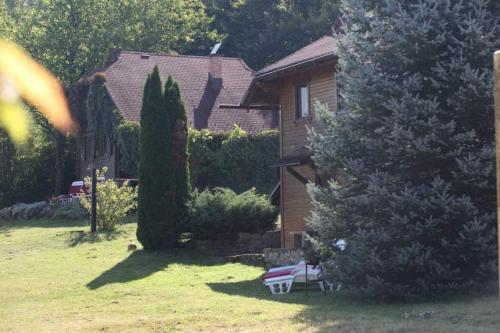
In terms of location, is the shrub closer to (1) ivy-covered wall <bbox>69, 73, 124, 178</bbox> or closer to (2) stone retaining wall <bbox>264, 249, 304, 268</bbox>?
(1) ivy-covered wall <bbox>69, 73, 124, 178</bbox>

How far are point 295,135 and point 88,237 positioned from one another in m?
6.55

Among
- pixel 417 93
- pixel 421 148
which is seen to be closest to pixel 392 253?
pixel 421 148

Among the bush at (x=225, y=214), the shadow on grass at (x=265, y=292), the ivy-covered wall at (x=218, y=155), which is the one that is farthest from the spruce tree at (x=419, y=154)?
the ivy-covered wall at (x=218, y=155)

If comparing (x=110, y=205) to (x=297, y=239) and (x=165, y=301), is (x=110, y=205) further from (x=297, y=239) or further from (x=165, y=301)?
(x=165, y=301)

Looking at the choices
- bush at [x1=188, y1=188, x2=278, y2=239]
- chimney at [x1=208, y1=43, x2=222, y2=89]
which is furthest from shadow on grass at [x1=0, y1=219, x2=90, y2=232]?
chimney at [x1=208, y1=43, x2=222, y2=89]

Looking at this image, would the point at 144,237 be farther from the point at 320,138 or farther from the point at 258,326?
the point at 258,326

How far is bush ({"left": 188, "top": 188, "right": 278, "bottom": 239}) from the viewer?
20375 mm

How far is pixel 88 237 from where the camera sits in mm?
22359

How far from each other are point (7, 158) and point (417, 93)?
28957mm

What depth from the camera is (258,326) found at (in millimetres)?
9836

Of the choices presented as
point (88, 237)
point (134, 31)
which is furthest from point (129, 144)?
point (134, 31)

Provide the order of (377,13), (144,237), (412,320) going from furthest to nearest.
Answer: (144,237) → (377,13) → (412,320)

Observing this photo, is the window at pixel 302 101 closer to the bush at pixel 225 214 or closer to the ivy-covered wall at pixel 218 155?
the bush at pixel 225 214

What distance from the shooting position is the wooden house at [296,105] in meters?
20.0
